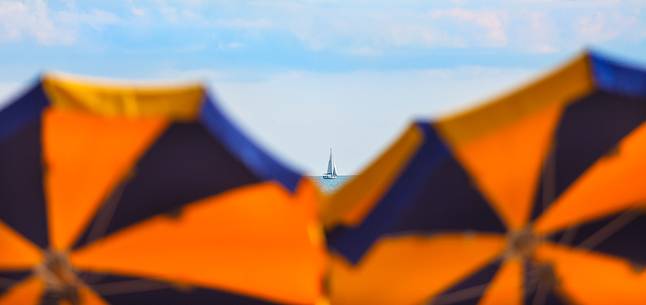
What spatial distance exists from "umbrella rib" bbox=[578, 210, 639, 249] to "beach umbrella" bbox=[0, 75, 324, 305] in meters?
2.88

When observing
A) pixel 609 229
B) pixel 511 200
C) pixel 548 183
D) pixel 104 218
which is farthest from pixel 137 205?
pixel 609 229

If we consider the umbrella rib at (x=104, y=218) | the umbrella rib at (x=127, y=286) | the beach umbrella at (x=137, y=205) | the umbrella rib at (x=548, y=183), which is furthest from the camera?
the umbrella rib at (x=548, y=183)

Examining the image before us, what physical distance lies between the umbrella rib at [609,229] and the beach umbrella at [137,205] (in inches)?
113

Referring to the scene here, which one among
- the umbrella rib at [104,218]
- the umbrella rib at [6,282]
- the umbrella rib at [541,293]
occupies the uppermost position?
the umbrella rib at [104,218]

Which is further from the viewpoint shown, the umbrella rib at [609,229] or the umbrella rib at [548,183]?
the umbrella rib at [609,229]

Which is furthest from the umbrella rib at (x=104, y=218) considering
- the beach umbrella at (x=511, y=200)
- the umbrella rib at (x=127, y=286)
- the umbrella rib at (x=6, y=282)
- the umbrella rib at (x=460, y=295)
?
the umbrella rib at (x=460, y=295)

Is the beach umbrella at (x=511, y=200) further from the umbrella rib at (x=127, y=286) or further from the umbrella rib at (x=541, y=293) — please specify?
the umbrella rib at (x=127, y=286)

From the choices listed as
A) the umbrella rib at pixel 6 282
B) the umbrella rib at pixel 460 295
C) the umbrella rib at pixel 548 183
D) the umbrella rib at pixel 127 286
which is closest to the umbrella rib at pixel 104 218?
the umbrella rib at pixel 127 286

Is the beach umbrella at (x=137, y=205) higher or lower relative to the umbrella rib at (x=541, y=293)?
higher

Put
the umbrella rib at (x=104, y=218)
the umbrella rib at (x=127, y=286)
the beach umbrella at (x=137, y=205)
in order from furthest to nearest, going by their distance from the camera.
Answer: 1. the umbrella rib at (x=127, y=286)
2. the umbrella rib at (x=104, y=218)
3. the beach umbrella at (x=137, y=205)

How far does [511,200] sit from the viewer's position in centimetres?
1370

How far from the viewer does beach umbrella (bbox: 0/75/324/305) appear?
44.2 ft

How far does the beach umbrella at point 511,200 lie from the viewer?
13.5 meters

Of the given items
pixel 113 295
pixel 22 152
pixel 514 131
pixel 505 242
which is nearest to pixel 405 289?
pixel 505 242
